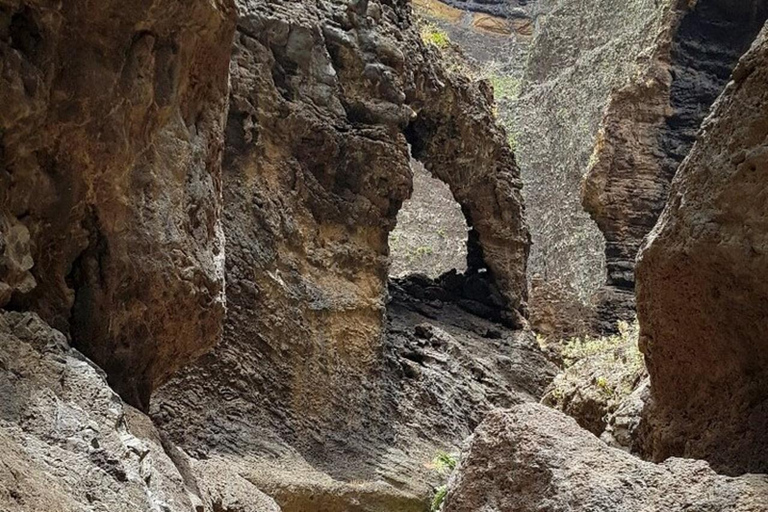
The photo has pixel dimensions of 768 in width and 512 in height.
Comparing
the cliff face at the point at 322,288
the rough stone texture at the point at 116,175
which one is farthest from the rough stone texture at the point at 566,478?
the cliff face at the point at 322,288

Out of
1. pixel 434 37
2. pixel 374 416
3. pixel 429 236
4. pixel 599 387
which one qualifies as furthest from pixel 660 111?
pixel 599 387

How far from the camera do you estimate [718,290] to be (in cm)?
376

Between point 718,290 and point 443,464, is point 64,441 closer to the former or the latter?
point 718,290

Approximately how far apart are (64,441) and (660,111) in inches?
541

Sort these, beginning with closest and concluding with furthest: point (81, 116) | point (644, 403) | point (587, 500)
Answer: point (587, 500)
point (81, 116)
point (644, 403)

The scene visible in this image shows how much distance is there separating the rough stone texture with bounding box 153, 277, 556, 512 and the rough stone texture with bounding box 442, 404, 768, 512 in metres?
4.47

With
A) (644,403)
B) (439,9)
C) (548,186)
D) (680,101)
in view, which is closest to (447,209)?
(548,186)

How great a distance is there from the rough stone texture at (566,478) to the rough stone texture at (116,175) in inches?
67.2

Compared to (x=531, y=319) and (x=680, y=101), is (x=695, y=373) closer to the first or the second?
(x=680, y=101)

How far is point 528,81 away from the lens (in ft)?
84.5

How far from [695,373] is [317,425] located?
20.4 feet

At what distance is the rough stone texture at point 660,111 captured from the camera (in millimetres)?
15078

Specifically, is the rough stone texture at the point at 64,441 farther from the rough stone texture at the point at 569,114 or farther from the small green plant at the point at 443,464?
the rough stone texture at the point at 569,114

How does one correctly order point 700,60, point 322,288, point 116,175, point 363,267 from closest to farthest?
point 116,175 → point 322,288 → point 363,267 → point 700,60
